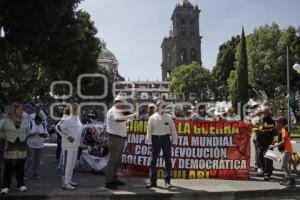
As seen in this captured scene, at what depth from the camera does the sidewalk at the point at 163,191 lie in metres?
9.43

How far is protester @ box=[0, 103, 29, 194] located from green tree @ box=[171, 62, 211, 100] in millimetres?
83780

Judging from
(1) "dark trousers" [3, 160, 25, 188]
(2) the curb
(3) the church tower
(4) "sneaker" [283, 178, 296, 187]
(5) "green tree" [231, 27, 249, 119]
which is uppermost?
(3) the church tower

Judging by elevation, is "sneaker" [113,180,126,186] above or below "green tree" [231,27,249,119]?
below

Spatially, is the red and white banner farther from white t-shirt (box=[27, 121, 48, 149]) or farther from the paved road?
white t-shirt (box=[27, 121, 48, 149])

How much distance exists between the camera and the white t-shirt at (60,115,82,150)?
10.2m

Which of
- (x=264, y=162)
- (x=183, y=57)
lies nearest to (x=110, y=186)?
(x=264, y=162)

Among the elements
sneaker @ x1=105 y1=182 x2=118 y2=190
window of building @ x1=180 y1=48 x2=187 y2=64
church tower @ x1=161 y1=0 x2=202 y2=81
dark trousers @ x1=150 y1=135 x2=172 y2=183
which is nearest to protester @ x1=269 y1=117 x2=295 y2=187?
dark trousers @ x1=150 y1=135 x2=172 y2=183

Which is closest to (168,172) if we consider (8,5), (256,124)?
(256,124)

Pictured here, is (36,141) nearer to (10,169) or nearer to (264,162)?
(10,169)

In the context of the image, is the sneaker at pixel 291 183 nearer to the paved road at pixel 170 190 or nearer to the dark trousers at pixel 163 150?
the paved road at pixel 170 190

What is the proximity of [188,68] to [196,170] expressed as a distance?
8580 centimetres

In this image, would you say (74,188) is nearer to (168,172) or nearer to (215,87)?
(168,172)

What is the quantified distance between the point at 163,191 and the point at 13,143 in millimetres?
3213

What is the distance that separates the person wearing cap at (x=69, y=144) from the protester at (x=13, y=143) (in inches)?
33.6
